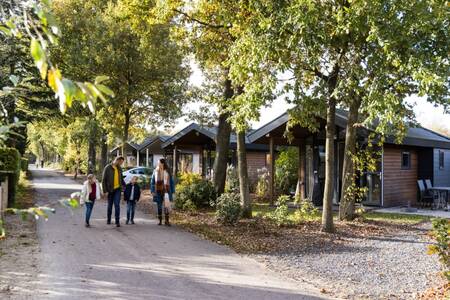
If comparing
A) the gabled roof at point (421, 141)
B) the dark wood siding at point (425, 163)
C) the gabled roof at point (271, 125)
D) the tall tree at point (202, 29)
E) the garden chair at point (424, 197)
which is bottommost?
the garden chair at point (424, 197)

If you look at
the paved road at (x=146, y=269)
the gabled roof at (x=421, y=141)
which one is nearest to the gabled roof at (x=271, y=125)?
the gabled roof at (x=421, y=141)

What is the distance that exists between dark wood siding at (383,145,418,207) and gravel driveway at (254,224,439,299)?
7926 mm

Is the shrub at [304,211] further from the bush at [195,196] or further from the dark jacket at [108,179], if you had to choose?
the dark jacket at [108,179]

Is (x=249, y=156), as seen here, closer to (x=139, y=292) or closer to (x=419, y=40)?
(x=419, y=40)

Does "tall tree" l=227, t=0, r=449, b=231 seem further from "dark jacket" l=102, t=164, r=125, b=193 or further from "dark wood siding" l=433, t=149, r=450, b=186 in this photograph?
"dark wood siding" l=433, t=149, r=450, b=186

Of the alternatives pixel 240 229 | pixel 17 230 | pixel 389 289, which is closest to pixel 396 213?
pixel 240 229

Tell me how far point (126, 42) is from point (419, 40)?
57.5 feet

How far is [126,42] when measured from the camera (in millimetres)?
23297

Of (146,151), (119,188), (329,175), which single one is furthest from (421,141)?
(146,151)

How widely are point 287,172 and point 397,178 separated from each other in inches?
204

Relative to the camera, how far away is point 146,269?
7016 millimetres

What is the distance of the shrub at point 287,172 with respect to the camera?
21.8m

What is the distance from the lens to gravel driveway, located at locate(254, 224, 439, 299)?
6391mm

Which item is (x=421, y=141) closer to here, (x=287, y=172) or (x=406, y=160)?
(x=406, y=160)
